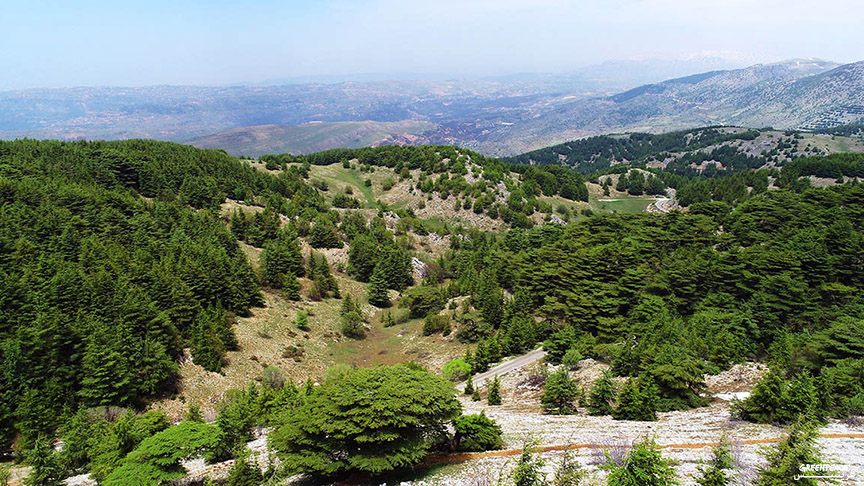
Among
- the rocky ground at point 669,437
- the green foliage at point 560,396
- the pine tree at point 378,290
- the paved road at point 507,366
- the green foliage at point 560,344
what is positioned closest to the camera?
the rocky ground at point 669,437

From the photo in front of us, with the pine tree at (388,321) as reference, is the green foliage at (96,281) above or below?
above

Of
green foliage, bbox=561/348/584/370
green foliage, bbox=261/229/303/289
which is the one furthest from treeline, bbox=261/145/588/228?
green foliage, bbox=561/348/584/370

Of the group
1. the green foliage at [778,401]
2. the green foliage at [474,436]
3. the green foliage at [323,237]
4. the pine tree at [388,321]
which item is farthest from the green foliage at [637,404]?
the green foliage at [323,237]

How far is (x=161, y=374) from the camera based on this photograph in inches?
1821

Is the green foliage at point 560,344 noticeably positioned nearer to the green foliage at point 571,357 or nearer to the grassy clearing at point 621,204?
the green foliage at point 571,357

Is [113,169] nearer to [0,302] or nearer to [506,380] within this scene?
[0,302]

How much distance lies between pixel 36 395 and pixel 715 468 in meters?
50.7

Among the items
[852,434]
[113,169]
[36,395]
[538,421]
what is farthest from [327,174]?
[852,434]

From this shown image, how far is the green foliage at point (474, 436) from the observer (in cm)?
2620

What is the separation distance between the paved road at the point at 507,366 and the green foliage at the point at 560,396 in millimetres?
14917

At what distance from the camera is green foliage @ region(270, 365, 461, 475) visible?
69.8 ft

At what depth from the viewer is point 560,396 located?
1421 inches

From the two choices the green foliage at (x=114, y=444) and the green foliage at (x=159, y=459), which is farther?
the green foliage at (x=114, y=444)

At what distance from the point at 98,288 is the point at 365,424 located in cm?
4628
